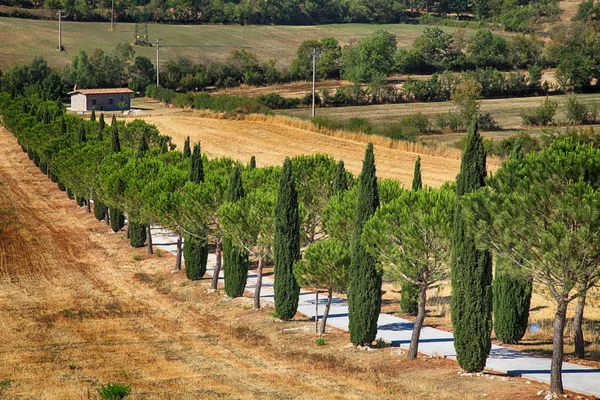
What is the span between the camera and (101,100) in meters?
138

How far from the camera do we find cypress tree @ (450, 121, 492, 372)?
34594 millimetres

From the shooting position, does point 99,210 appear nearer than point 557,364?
No

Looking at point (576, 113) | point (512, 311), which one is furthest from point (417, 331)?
point (576, 113)

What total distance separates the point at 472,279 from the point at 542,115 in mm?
74823

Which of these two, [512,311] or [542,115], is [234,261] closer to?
[512,311]

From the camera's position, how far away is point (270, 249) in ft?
159

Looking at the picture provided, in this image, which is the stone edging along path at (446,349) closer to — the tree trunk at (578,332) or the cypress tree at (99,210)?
the tree trunk at (578,332)

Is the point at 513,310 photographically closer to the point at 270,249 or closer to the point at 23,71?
the point at 270,249

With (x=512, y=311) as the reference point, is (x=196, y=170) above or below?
above

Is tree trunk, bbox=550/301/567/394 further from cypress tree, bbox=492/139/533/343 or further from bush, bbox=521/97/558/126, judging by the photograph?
bush, bbox=521/97/558/126

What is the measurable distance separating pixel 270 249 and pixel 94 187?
2710 cm

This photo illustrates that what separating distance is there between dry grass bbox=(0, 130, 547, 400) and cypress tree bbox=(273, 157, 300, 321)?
60.8 inches

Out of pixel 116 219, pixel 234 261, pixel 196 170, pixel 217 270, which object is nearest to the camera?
pixel 234 261

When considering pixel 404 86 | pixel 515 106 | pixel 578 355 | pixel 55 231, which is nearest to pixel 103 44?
pixel 404 86
